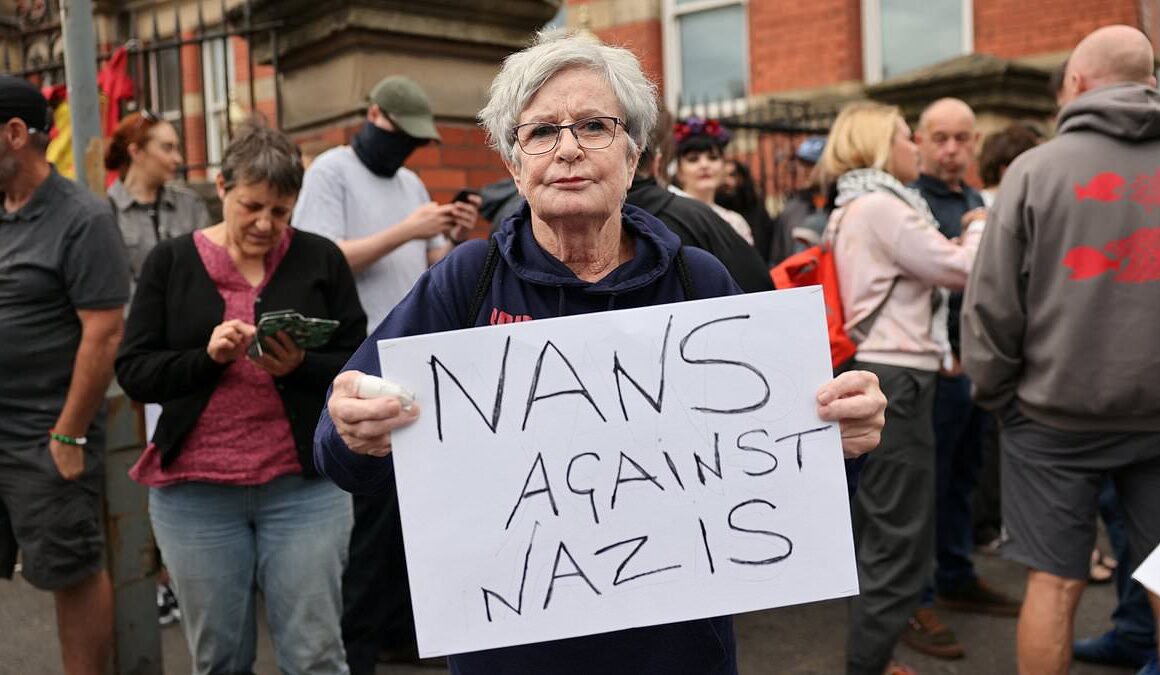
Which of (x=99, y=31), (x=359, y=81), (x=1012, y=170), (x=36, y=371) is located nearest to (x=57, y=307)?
(x=36, y=371)

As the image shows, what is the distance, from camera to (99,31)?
49.4ft

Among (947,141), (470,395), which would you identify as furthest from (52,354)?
(947,141)

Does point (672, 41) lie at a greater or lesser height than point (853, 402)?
greater

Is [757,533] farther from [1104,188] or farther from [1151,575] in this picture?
[1104,188]

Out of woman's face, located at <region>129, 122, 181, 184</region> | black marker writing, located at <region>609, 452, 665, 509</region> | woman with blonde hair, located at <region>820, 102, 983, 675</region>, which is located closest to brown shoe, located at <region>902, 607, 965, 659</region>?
woman with blonde hair, located at <region>820, 102, 983, 675</region>

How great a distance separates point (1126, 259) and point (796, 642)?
6.95 feet

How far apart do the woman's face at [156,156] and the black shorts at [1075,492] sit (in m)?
3.85

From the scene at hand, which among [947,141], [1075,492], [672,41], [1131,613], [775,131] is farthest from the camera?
[672,41]

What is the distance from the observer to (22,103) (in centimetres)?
341

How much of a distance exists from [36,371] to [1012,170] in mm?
3195

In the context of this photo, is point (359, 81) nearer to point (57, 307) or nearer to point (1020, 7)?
point (57, 307)

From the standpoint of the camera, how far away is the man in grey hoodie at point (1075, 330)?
3217mm

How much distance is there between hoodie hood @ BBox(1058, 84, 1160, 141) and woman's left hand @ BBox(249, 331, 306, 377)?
95.8 inches

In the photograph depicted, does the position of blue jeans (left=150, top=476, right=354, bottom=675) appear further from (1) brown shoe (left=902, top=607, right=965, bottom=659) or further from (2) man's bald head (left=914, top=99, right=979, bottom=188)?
(2) man's bald head (left=914, top=99, right=979, bottom=188)
